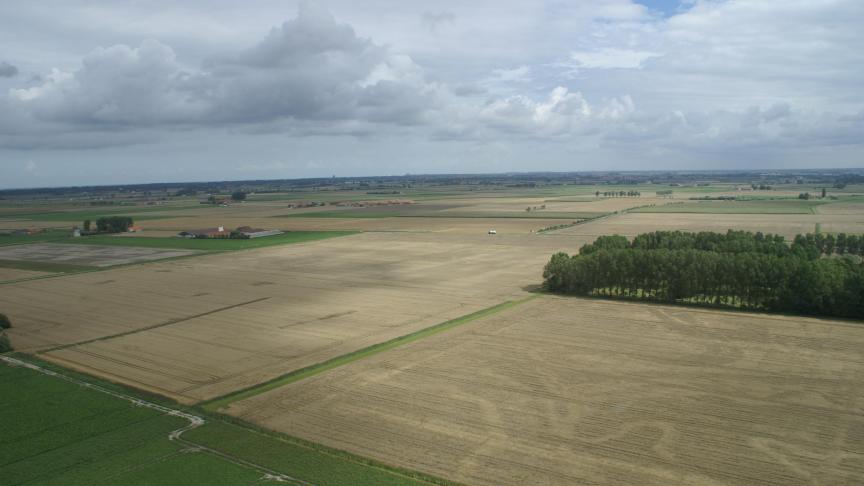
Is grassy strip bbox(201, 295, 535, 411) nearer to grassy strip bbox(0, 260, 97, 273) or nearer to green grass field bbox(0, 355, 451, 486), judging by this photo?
green grass field bbox(0, 355, 451, 486)

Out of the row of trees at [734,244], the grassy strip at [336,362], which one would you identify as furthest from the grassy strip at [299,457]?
the row of trees at [734,244]

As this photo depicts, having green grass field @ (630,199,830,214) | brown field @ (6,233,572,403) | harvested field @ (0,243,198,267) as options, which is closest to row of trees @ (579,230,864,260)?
brown field @ (6,233,572,403)

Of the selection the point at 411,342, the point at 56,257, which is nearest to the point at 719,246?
the point at 411,342

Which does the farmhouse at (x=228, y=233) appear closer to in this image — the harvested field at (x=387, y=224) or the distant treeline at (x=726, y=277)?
the harvested field at (x=387, y=224)

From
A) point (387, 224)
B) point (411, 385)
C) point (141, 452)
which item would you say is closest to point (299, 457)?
point (141, 452)

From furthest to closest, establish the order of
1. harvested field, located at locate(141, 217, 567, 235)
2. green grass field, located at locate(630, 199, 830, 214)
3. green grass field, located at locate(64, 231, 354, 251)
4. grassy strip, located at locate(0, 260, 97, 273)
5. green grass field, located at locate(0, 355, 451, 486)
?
1. green grass field, located at locate(630, 199, 830, 214)
2. harvested field, located at locate(141, 217, 567, 235)
3. green grass field, located at locate(64, 231, 354, 251)
4. grassy strip, located at locate(0, 260, 97, 273)
5. green grass field, located at locate(0, 355, 451, 486)

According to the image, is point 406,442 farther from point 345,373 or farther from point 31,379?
point 31,379

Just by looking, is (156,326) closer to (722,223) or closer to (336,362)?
(336,362)
